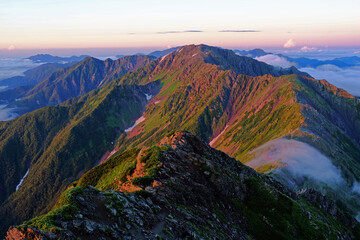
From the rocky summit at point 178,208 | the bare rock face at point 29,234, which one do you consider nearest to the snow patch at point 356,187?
the rocky summit at point 178,208

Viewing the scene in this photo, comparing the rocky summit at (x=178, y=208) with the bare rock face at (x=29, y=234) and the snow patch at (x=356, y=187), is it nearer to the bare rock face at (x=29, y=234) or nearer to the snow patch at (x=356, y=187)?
the bare rock face at (x=29, y=234)

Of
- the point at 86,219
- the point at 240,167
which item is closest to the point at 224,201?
the point at 240,167

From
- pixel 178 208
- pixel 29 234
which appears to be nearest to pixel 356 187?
pixel 178 208

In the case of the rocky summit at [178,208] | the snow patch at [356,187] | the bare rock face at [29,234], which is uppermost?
the bare rock face at [29,234]

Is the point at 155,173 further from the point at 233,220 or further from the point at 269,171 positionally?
the point at 269,171

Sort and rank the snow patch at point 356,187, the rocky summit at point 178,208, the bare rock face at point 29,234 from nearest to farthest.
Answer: the bare rock face at point 29,234 < the rocky summit at point 178,208 < the snow patch at point 356,187

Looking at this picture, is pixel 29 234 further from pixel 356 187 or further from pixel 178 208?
pixel 356 187

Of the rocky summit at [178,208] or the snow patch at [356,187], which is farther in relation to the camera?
the snow patch at [356,187]

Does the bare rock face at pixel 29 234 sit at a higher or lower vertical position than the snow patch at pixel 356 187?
higher
